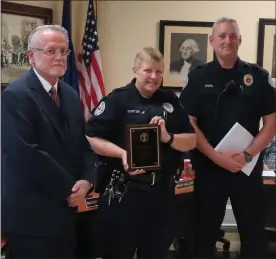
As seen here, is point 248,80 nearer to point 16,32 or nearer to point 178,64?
point 178,64

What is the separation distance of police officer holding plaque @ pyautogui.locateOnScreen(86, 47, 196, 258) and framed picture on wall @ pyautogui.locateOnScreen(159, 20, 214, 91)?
3.84 ft

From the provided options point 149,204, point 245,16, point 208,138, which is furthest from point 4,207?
point 245,16

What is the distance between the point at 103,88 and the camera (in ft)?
8.05

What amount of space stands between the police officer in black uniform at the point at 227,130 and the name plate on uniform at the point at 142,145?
1.16ft

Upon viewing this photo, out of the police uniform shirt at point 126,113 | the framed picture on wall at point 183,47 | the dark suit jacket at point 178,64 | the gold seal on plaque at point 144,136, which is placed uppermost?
the framed picture on wall at point 183,47

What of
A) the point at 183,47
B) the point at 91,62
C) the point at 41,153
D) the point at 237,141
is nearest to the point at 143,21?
the point at 183,47

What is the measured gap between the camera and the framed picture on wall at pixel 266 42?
2916mm

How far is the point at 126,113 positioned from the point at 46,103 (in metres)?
0.32

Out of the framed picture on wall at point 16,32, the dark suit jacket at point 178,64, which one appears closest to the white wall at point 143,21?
the dark suit jacket at point 178,64

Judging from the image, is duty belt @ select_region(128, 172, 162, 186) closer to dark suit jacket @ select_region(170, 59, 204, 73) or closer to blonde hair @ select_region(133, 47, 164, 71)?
blonde hair @ select_region(133, 47, 164, 71)

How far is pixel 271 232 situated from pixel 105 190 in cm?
128

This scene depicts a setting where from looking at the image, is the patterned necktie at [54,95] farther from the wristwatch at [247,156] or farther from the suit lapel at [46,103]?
the wristwatch at [247,156]

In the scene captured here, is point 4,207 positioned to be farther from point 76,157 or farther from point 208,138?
point 208,138

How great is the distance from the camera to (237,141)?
75.2 inches
